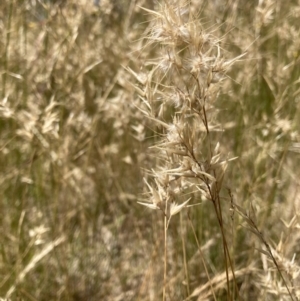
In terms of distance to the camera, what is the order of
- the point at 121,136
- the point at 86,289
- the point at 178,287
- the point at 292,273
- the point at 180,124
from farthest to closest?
the point at 121,136
the point at 86,289
the point at 178,287
the point at 292,273
the point at 180,124

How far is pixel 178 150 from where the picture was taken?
1.80 ft

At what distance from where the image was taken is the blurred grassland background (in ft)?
3.32

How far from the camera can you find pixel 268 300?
108 cm

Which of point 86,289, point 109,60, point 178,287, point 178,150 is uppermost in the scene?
point 178,150

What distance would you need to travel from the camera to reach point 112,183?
4.97 ft

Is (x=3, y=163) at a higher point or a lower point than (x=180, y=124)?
lower

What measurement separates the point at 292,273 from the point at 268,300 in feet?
1.41

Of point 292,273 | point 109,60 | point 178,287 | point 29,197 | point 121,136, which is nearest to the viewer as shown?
point 292,273

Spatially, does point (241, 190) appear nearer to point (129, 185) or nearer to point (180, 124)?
point (129, 185)

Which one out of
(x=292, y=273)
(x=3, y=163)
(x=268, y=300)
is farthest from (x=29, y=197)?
(x=292, y=273)

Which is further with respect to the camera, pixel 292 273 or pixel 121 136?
pixel 121 136

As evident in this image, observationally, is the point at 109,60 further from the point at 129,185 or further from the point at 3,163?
the point at 3,163

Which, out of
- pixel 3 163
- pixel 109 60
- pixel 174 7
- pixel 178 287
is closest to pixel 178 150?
pixel 174 7

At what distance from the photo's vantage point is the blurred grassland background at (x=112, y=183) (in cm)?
101
